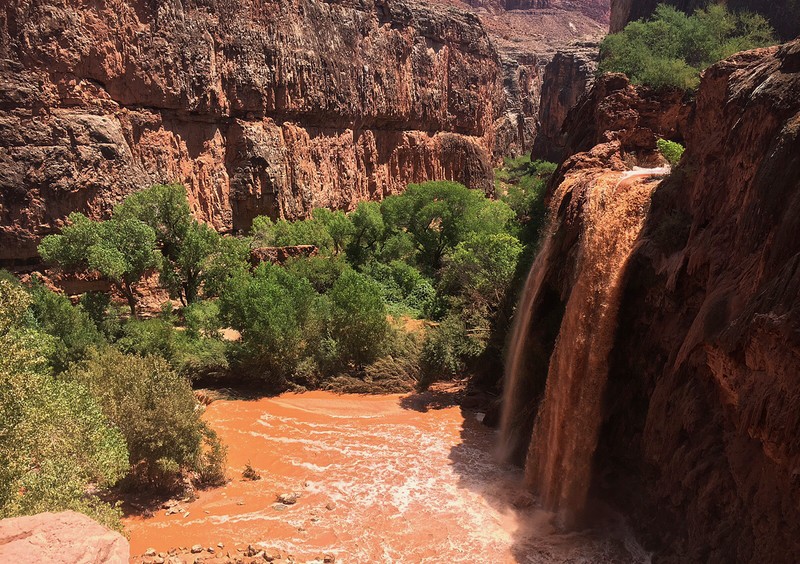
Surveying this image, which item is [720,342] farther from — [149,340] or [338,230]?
[338,230]

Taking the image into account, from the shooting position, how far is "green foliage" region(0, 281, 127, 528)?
828 centimetres

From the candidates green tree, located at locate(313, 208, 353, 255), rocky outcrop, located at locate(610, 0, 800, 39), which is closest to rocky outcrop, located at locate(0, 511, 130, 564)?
rocky outcrop, located at locate(610, 0, 800, 39)

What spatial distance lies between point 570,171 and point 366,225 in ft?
58.1

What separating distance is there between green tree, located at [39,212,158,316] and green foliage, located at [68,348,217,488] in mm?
8744

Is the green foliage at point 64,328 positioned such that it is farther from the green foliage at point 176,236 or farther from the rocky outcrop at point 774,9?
the rocky outcrop at point 774,9

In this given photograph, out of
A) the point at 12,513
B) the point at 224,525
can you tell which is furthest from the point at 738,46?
the point at 12,513

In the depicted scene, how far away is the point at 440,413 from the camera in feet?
58.5

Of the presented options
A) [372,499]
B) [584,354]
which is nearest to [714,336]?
[584,354]

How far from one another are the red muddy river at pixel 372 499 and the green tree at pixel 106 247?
24.2 feet

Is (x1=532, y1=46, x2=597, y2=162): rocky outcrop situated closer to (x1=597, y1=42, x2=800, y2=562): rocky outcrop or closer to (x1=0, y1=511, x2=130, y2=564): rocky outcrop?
(x1=597, y1=42, x2=800, y2=562): rocky outcrop

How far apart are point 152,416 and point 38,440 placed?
3738mm

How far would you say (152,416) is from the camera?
40.8 ft

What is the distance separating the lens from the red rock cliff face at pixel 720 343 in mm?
6781

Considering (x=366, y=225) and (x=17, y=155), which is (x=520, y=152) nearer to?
(x=366, y=225)
